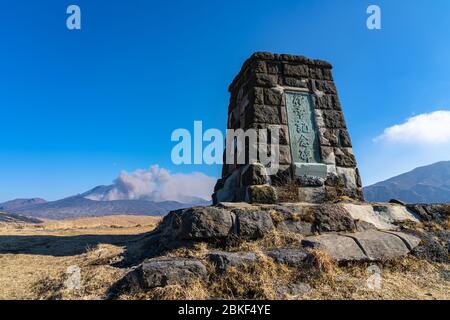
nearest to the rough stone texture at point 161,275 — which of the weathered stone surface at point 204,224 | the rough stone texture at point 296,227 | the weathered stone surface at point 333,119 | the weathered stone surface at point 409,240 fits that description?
the weathered stone surface at point 204,224

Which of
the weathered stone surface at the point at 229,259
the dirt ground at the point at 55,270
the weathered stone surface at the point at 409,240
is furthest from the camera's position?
the weathered stone surface at the point at 409,240

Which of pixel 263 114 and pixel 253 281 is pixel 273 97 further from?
pixel 253 281

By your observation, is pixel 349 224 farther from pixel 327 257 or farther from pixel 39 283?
pixel 39 283

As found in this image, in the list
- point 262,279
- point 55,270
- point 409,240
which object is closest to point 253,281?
point 262,279

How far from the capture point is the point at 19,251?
18.7 feet

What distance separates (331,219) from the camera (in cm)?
467

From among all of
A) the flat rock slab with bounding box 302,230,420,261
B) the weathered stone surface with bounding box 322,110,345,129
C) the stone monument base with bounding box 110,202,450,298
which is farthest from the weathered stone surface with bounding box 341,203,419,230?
the weathered stone surface with bounding box 322,110,345,129

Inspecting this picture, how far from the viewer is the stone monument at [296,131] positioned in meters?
5.66

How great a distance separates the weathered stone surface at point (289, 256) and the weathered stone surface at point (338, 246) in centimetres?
26

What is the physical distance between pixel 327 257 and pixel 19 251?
6.03 m

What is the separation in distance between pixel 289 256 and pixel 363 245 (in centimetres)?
123

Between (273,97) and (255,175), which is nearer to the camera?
(255,175)

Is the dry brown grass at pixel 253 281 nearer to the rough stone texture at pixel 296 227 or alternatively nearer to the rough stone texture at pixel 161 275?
the rough stone texture at pixel 161 275

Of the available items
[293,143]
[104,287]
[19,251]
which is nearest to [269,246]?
[104,287]
